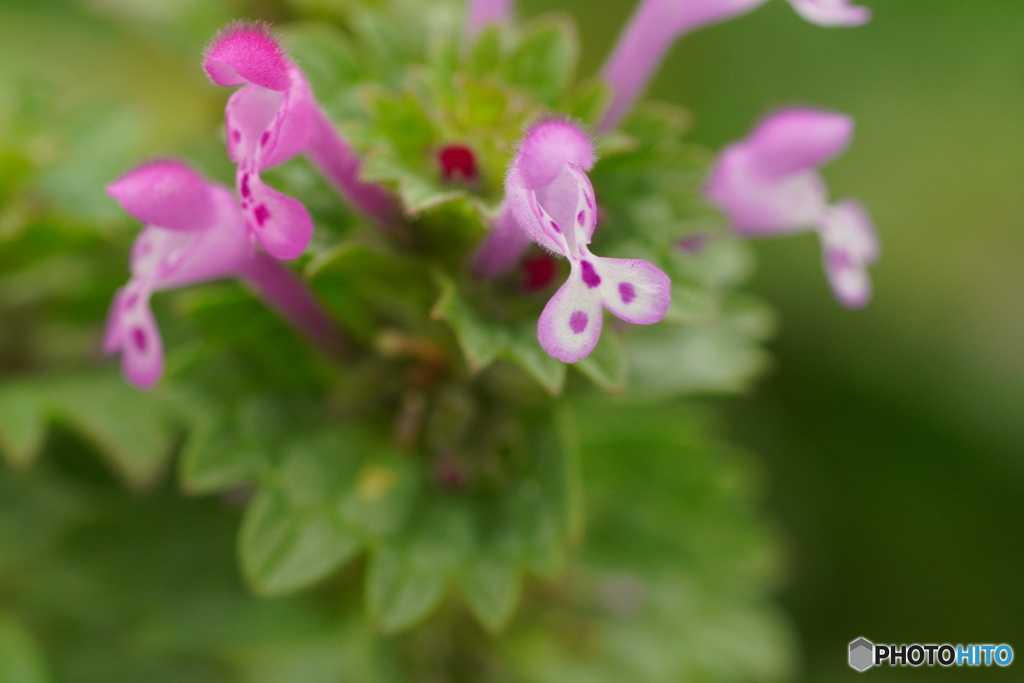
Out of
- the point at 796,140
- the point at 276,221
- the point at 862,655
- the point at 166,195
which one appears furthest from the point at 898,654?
the point at 166,195

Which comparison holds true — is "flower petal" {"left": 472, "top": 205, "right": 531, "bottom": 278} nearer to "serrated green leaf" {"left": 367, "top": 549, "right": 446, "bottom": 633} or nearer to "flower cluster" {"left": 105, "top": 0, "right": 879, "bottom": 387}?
"flower cluster" {"left": 105, "top": 0, "right": 879, "bottom": 387}

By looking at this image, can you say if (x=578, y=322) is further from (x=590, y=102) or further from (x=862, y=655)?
(x=862, y=655)

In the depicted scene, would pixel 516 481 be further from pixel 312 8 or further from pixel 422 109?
pixel 312 8

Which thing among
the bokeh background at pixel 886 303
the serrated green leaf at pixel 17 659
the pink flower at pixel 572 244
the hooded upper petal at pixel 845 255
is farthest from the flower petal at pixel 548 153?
the bokeh background at pixel 886 303

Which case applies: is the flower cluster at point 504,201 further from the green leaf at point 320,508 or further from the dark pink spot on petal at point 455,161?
the green leaf at point 320,508

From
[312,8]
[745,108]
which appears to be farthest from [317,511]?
[745,108]

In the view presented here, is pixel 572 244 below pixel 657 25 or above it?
below
